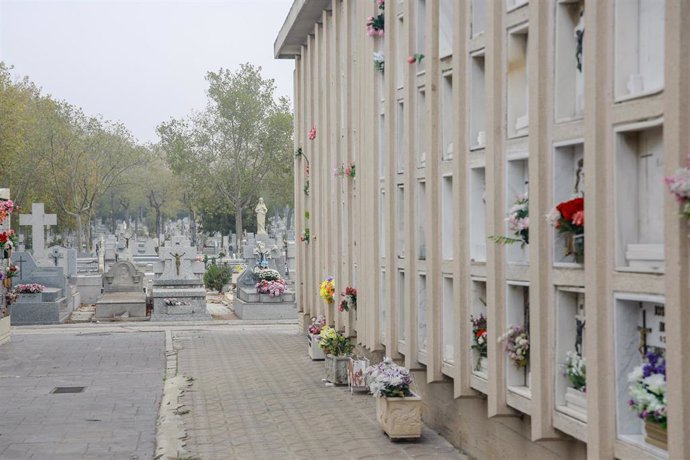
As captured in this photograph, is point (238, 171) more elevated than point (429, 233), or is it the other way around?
point (238, 171)

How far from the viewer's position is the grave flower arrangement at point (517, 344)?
1011cm

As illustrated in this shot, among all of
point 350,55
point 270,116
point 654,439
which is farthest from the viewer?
point 270,116

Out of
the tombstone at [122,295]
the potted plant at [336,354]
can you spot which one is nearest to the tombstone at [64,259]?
the tombstone at [122,295]

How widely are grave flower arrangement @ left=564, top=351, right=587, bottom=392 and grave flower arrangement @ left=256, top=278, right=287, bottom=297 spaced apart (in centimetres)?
2514

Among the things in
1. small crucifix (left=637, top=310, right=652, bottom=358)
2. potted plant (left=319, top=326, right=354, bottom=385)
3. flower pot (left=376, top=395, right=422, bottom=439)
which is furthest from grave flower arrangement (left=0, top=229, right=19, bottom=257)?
small crucifix (left=637, top=310, right=652, bottom=358)

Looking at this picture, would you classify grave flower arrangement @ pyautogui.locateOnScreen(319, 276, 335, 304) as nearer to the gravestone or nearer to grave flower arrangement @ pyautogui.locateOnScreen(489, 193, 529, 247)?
grave flower arrangement @ pyautogui.locateOnScreen(489, 193, 529, 247)

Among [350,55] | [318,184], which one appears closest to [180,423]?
[350,55]

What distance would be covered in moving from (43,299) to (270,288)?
647cm

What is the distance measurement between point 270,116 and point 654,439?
2329 inches

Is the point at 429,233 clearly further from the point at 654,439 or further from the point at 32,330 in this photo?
the point at 32,330

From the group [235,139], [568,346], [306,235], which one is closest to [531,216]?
[568,346]

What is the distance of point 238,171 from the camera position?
6769 cm

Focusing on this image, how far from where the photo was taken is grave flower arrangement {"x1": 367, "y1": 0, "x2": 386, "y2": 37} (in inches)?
622

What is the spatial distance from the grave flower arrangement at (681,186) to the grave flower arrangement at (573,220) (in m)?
1.67
